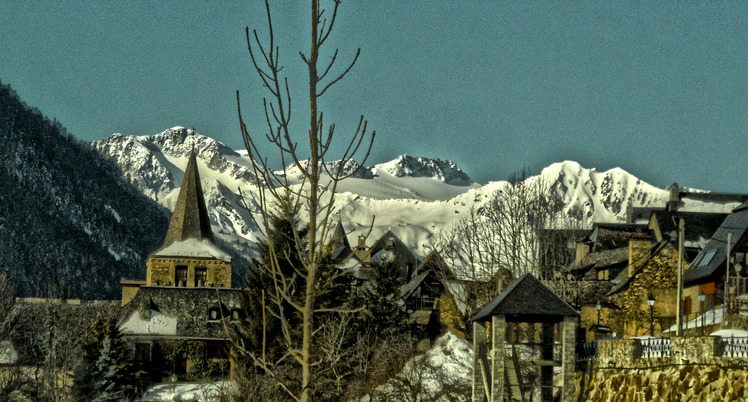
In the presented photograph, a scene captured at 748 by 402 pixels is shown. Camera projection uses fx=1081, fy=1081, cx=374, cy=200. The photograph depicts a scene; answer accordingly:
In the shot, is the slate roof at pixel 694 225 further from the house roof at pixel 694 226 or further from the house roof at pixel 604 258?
the house roof at pixel 604 258

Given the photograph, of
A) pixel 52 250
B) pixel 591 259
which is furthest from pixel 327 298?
pixel 52 250

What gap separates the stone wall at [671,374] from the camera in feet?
79.2

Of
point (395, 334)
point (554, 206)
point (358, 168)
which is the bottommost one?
point (395, 334)

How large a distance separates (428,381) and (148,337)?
96.9 ft

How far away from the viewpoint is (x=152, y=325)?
68.2 meters

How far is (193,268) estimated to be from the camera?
87.4 meters

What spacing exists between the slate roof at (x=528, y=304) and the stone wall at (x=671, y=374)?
1.63 m

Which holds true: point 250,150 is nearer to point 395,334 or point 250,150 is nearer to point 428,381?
point 428,381

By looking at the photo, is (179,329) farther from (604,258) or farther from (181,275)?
(604,258)

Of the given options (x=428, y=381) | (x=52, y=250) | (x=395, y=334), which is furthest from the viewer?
(x=52, y=250)

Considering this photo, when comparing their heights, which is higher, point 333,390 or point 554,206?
point 554,206

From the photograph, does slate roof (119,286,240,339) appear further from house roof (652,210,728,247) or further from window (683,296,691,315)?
window (683,296,691,315)

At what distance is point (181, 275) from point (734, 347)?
6737 centimetres

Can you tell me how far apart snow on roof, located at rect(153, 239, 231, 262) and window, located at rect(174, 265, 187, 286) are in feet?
3.45
